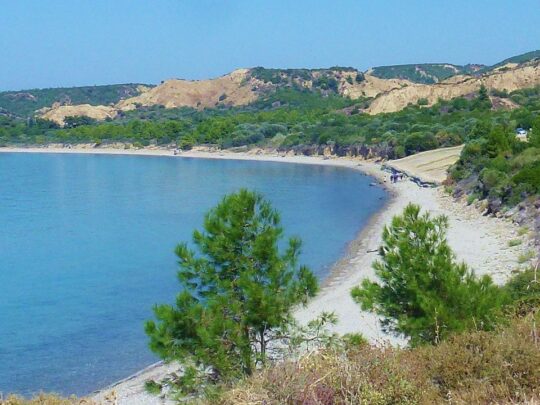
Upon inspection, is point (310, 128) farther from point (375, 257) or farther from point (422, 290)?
point (422, 290)

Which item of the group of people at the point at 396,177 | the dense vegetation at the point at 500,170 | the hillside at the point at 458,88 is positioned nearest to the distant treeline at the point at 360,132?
the dense vegetation at the point at 500,170

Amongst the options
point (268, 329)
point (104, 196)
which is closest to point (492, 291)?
point (268, 329)

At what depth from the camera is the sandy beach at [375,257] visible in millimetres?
16281

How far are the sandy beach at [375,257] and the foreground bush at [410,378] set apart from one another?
1.14 metres

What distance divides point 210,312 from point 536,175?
26.1 m

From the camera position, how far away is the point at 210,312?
1104 centimetres

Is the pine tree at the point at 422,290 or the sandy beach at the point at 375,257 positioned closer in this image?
the pine tree at the point at 422,290

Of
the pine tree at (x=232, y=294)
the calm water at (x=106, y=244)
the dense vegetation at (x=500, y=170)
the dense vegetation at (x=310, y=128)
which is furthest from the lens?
the dense vegetation at (x=310, y=128)

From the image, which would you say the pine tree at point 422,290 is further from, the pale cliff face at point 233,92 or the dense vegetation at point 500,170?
the pale cliff face at point 233,92

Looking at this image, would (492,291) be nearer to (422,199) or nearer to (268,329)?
(268,329)

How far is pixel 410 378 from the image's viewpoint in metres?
5.78

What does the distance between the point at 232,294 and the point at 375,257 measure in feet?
62.0

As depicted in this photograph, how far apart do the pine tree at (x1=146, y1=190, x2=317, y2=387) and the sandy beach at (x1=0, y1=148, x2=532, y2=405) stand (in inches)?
56.2

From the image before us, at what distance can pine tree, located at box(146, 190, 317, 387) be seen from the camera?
10773 millimetres
